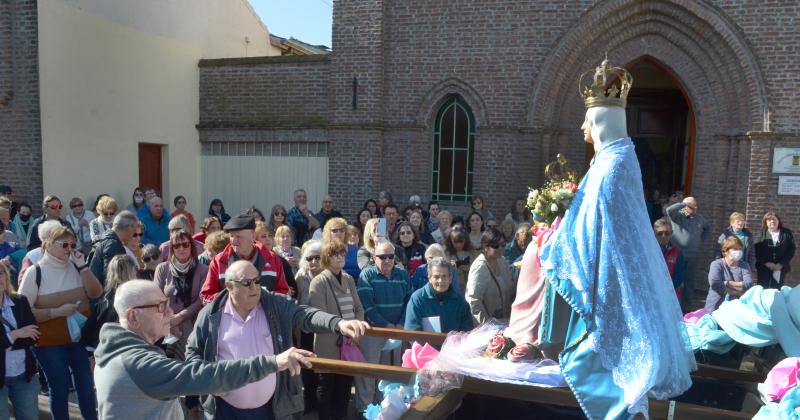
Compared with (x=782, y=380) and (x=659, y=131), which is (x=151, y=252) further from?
(x=659, y=131)

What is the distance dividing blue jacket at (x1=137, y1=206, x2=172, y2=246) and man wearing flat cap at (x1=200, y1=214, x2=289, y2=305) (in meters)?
3.89

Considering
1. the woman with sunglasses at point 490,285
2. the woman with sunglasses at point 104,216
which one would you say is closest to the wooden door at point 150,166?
the woman with sunglasses at point 104,216

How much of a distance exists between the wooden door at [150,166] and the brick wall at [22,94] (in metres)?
2.30

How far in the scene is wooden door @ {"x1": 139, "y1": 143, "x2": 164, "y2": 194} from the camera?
482 inches

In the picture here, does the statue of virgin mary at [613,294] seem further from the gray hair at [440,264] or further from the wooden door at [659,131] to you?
the wooden door at [659,131]

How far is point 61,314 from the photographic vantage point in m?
4.62

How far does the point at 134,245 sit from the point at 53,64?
6.21m

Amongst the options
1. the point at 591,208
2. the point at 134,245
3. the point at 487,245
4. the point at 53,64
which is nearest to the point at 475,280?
the point at 487,245

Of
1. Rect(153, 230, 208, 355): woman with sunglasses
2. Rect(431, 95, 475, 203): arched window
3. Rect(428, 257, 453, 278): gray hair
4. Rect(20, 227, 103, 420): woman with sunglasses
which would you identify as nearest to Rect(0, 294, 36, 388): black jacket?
Rect(20, 227, 103, 420): woman with sunglasses

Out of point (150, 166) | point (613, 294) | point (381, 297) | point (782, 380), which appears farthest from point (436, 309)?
point (150, 166)

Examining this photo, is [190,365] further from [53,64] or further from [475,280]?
[53,64]

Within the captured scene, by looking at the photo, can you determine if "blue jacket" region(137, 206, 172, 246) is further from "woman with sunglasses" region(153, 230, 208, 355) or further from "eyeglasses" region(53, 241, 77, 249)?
"eyeglasses" region(53, 241, 77, 249)

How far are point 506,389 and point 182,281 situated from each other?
3005 millimetres

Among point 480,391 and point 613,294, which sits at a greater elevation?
point 613,294
